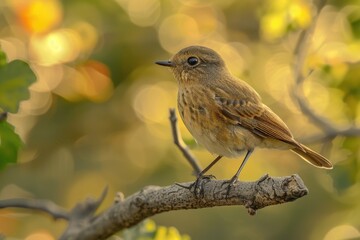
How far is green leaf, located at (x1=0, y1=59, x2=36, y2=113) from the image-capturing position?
4707 mm

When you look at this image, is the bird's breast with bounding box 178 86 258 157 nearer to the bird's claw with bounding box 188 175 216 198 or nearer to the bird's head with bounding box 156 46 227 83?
the bird's head with bounding box 156 46 227 83

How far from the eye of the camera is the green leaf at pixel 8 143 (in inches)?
187

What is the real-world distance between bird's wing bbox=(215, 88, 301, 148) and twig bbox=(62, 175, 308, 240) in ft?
2.32

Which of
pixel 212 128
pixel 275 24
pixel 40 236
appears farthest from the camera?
pixel 40 236

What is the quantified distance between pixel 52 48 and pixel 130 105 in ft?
3.16

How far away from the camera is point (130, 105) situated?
8.55 meters

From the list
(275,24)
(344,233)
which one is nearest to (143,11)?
(275,24)

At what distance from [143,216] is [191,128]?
27.1 inches

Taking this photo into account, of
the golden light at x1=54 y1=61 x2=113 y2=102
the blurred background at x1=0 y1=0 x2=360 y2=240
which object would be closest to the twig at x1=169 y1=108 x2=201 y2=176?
the blurred background at x1=0 y1=0 x2=360 y2=240

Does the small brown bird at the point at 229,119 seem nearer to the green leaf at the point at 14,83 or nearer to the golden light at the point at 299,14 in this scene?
the golden light at the point at 299,14

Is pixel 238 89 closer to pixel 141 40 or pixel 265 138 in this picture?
pixel 265 138

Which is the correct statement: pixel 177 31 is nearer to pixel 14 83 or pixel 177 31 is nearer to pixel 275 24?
pixel 275 24

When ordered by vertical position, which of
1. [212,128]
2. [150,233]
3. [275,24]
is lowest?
[150,233]

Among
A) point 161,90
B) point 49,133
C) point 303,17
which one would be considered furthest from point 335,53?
point 49,133
